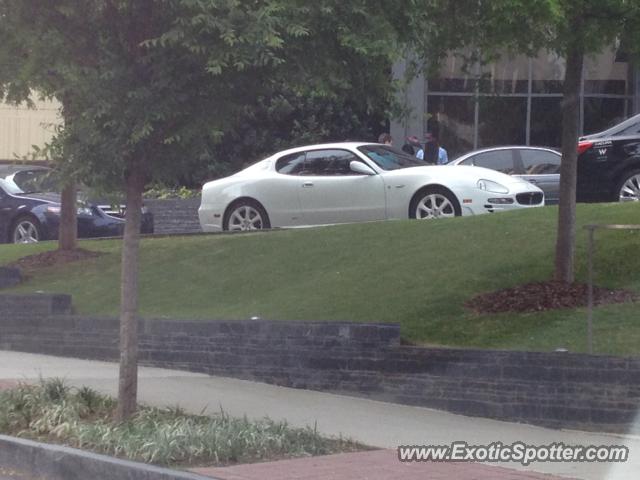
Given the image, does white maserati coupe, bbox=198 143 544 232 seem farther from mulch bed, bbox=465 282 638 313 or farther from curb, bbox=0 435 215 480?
curb, bbox=0 435 215 480

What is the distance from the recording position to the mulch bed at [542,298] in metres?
11.1

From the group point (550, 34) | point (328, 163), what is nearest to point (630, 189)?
point (328, 163)

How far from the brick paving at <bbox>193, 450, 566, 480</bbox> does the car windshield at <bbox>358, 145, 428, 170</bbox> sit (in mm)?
9148

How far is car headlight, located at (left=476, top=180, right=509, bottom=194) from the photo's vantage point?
16.1 metres

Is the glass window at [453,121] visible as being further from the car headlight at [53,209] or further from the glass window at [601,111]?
the car headlight at [53,209]

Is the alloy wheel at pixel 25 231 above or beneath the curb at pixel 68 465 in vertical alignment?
above

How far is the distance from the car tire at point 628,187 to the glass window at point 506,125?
1032 cm

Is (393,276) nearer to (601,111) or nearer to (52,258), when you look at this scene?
(52,258)

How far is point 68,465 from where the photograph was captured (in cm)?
800

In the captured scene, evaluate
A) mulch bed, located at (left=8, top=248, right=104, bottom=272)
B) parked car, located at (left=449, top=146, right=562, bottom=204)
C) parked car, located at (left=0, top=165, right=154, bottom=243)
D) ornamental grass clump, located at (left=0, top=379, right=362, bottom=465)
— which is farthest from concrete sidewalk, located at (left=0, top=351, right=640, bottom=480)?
parked car, located at (left=449, top=146, right=562, bottom=204)

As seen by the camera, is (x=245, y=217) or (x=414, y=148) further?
(x=414, y=148)

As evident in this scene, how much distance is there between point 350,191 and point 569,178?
223 inches

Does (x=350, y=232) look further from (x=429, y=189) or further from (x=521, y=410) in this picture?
(x=521, y=410)

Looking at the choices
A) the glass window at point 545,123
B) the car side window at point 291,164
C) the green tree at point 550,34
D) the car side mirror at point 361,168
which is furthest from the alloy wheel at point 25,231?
the glass window at point 545,123
